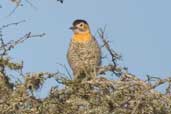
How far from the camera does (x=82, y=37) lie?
8320 mm

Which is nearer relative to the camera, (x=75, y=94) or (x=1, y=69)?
(x=75, y=94)

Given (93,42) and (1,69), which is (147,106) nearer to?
(1,69)

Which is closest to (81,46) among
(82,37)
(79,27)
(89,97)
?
(82,37)

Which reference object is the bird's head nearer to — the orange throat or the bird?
the bird

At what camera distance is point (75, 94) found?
4.05 metres

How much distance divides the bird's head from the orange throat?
14cm

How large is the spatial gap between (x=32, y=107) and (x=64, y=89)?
9.3 inches

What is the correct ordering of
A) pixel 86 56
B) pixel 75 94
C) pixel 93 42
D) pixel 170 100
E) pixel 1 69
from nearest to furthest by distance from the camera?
pixel 170 100, pixel 75 94, pixel 1 69, pixel 86 56, pixel 93 42

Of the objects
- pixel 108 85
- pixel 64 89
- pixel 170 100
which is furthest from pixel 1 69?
pixel 170 100

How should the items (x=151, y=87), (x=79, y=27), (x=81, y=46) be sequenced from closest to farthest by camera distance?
(x=151, y=87)
(x=81, y=46)
(x=79, y=27)

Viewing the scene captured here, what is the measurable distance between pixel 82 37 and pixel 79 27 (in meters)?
0.44

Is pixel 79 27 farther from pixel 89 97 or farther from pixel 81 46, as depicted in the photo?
pixel 89 97

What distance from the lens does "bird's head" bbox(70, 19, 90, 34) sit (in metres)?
8.66

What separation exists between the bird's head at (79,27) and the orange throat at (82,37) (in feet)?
0.45
